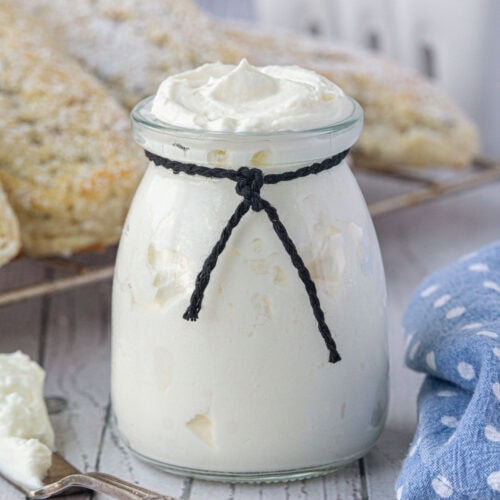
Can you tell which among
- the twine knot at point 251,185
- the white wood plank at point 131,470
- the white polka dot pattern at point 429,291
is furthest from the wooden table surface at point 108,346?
the twine knot at point 251,185

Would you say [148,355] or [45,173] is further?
[45,173]

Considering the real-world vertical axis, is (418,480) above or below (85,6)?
below

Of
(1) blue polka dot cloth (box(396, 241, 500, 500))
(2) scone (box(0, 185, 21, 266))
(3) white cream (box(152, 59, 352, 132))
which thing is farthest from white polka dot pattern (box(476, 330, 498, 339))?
(2) scone (box(0, 185, 21, 266))

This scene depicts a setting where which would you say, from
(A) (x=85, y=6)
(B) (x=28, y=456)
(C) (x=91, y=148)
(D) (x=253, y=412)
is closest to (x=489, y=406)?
(D) (x=253, y=412)

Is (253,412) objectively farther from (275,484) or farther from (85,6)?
(85,6)

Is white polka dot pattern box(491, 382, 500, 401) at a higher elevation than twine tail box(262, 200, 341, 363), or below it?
A: below

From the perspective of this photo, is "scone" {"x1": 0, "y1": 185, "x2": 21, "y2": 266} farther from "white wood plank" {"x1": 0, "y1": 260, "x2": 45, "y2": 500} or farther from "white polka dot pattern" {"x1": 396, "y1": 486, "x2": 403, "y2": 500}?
"white polka dot pattern" {"x1": 396, "y1": 486, "x2": 403, "y2": 500}

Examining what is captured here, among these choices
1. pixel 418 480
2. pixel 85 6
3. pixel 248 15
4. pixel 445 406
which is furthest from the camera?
pixel 248 15
